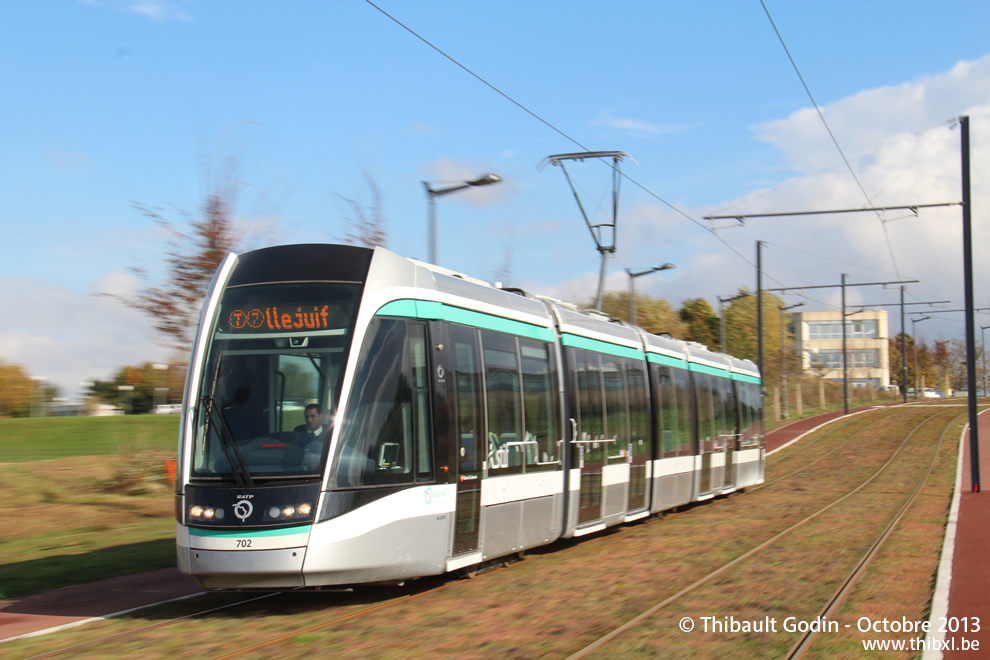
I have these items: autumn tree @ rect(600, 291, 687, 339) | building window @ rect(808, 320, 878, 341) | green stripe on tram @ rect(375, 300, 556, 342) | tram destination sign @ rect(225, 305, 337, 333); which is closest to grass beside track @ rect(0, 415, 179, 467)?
green stripe on tram @ rect(375, 300, 556, 342)

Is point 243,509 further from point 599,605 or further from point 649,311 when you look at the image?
point 649,311

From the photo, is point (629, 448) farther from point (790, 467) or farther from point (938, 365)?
point (938, 365)

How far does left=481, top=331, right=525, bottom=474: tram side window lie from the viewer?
10242mm

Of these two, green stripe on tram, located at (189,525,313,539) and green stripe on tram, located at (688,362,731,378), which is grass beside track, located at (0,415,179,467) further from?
green stripe on tram, located at (189,525,313,539)

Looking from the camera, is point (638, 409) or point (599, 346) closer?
point (599, 346)

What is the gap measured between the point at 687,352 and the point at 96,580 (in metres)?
12.4

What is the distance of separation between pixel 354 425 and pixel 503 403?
103 inches

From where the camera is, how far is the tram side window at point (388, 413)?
8273 mm

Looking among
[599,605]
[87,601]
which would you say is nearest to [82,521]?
[87,601]

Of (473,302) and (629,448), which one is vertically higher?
(473,302)

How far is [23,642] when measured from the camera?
721 cm

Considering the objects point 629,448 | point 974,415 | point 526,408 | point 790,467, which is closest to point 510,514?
point 526,408

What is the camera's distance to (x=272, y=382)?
8.38 m

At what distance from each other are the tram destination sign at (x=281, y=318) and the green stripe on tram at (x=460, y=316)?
539 millimetres
